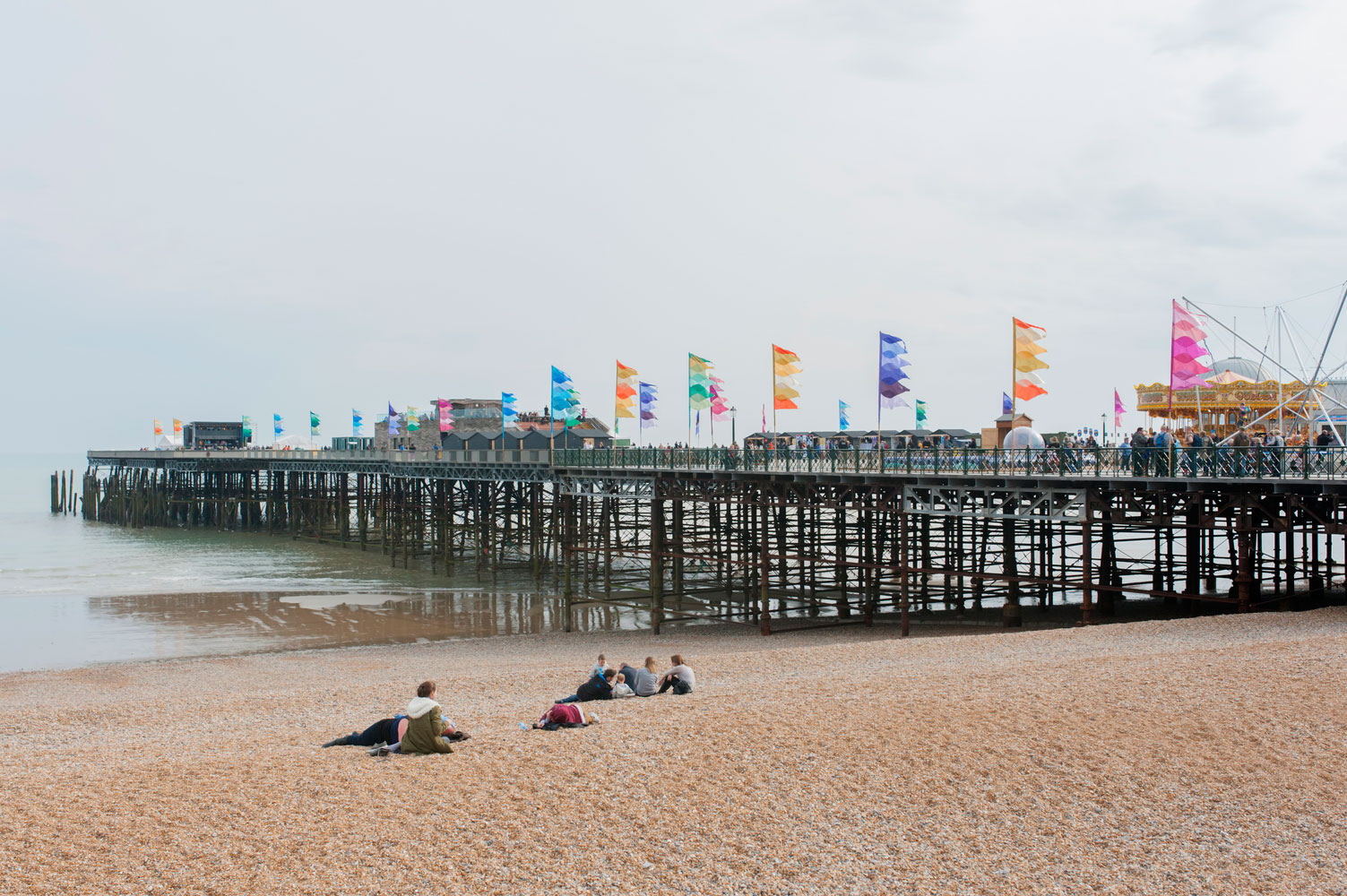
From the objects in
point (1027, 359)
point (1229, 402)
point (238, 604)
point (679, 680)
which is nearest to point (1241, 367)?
point (1229, 402)

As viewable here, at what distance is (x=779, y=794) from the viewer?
10.6 metres

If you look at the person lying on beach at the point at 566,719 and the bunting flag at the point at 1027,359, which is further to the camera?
the bunting flag at the point at 1027,359

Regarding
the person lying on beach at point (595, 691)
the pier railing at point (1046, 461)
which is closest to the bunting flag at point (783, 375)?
the pier railing at point (1046, 461)

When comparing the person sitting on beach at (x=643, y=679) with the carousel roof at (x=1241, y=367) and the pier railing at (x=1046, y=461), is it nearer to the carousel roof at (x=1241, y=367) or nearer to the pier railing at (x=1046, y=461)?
the pier railing at (x=1046, y=461)

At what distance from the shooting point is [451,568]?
5022 cm

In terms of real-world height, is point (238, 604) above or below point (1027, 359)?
below

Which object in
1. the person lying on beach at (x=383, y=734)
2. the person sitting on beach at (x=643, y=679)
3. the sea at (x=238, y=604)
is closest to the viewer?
the person lying on beach at (x=383, y=734)

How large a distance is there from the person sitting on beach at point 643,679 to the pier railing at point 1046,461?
40.8 feet

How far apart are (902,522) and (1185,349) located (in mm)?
7953

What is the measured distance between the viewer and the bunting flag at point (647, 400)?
40812 millimetres

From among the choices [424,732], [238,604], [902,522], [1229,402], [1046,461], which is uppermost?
[1229,402]

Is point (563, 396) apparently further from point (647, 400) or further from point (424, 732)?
point (424, 732)

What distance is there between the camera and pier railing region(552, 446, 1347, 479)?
2144 cm

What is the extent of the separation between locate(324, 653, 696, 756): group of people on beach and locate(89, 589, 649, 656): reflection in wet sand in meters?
18.2
